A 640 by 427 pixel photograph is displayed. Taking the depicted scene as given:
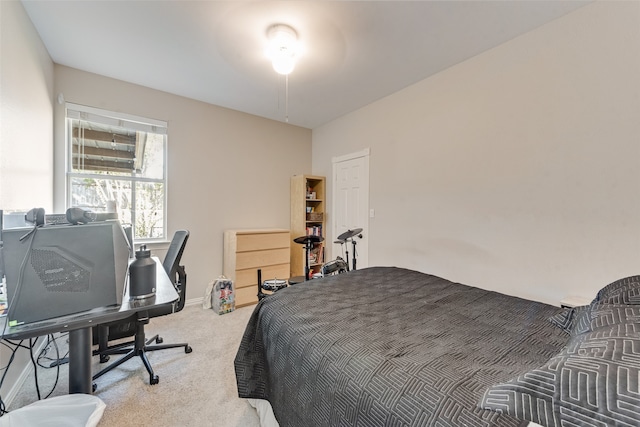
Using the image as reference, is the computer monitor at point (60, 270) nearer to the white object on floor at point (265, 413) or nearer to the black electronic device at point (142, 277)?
the black electronic device at point (142, 277)

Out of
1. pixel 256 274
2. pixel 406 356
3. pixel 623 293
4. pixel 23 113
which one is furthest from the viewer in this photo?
pixel 256 274

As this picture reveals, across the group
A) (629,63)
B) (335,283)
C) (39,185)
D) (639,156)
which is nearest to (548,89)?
(629,63)

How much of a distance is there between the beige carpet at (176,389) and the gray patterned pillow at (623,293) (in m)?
1.79

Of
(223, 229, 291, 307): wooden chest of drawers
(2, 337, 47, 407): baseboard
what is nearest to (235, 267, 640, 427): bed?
(2, 337, 47, 407): baseboard

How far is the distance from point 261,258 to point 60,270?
8.37 ft

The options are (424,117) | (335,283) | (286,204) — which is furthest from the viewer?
(286,204)

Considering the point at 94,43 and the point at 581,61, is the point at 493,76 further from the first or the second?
the point at 94,43

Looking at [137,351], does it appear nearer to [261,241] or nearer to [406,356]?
[261,241]

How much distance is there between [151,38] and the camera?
2.15m

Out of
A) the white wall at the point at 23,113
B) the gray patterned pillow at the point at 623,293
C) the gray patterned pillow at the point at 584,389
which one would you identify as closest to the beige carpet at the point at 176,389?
the white wall at the point at 23,113

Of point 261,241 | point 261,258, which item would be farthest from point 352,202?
point 261,258

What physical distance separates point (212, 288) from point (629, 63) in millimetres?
4117

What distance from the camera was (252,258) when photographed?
11.2 feet

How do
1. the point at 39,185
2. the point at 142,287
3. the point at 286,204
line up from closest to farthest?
the point at 142,287 → the point at 39,185 → the point at 286,204
